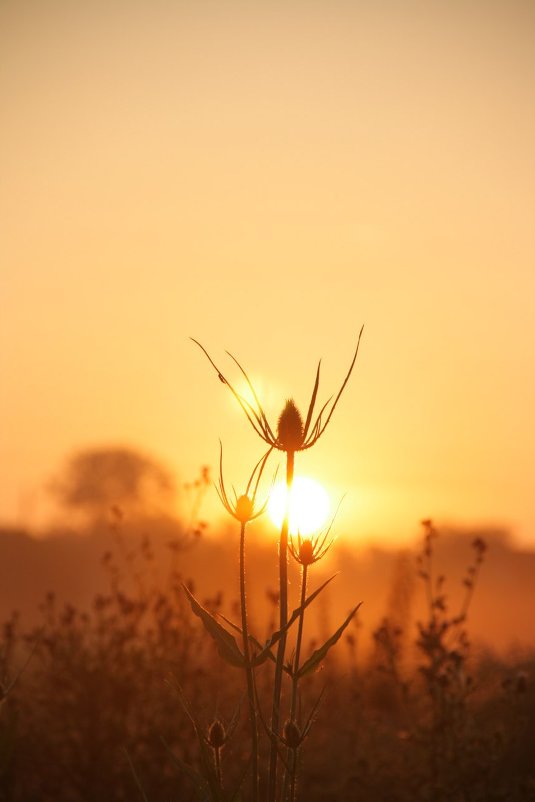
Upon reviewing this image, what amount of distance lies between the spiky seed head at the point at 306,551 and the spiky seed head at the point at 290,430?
0.85ft

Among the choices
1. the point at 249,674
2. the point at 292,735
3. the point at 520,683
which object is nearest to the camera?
the point at 249,674

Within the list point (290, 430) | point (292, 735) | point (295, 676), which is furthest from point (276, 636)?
point (290, 430)

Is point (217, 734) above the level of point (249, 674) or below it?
below

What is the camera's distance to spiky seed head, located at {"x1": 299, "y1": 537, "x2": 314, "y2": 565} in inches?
105

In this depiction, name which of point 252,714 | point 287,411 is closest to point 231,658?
point 252,714

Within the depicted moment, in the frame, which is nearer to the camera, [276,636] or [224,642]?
[276,636]

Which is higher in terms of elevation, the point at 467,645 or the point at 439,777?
the point at 467,645

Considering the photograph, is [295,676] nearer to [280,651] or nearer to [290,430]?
[280,651]

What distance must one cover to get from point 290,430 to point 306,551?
1.10 feet

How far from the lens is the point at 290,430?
2707 millimetres

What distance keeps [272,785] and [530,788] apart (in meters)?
3.09

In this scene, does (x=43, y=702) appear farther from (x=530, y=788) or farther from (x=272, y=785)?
(x=272, y=785)

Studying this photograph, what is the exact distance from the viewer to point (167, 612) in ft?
24.0

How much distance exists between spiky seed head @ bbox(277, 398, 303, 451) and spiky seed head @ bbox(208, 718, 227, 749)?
792 mm
